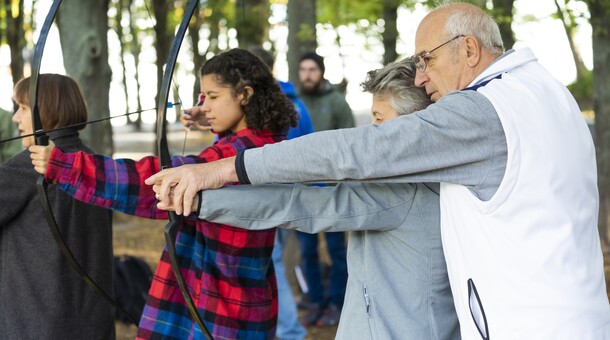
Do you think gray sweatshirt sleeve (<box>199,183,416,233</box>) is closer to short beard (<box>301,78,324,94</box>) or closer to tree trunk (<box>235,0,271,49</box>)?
short beard (<box>301,78,324,94</box>)

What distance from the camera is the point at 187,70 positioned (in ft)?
113

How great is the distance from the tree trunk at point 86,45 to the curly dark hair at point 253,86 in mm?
4755

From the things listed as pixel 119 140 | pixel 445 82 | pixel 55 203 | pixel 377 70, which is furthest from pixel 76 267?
pixel 119 140

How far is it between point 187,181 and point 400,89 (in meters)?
0.70

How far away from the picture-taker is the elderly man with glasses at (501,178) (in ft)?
7.10

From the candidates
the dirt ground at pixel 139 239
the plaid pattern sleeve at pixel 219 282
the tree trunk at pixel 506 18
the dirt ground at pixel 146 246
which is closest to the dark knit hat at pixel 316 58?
the dirt ground at pixel 146 246

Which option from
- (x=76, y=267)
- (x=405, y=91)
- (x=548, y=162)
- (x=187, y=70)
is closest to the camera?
(x=548, y=162)

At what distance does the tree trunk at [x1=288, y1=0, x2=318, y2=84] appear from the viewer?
7.27 meters

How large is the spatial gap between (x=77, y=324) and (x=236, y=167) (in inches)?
52.2

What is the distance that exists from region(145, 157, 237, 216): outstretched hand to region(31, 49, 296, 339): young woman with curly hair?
0.43 metres

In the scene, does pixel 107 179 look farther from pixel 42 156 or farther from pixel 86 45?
pixel 86 45

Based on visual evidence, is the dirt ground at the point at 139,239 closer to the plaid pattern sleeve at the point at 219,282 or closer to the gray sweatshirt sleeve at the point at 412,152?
the plaid pattern sleeve at the point at 219,282

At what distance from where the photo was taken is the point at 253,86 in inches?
124

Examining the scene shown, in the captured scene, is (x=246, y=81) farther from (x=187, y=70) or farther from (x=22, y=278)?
(x=187, y=70)
